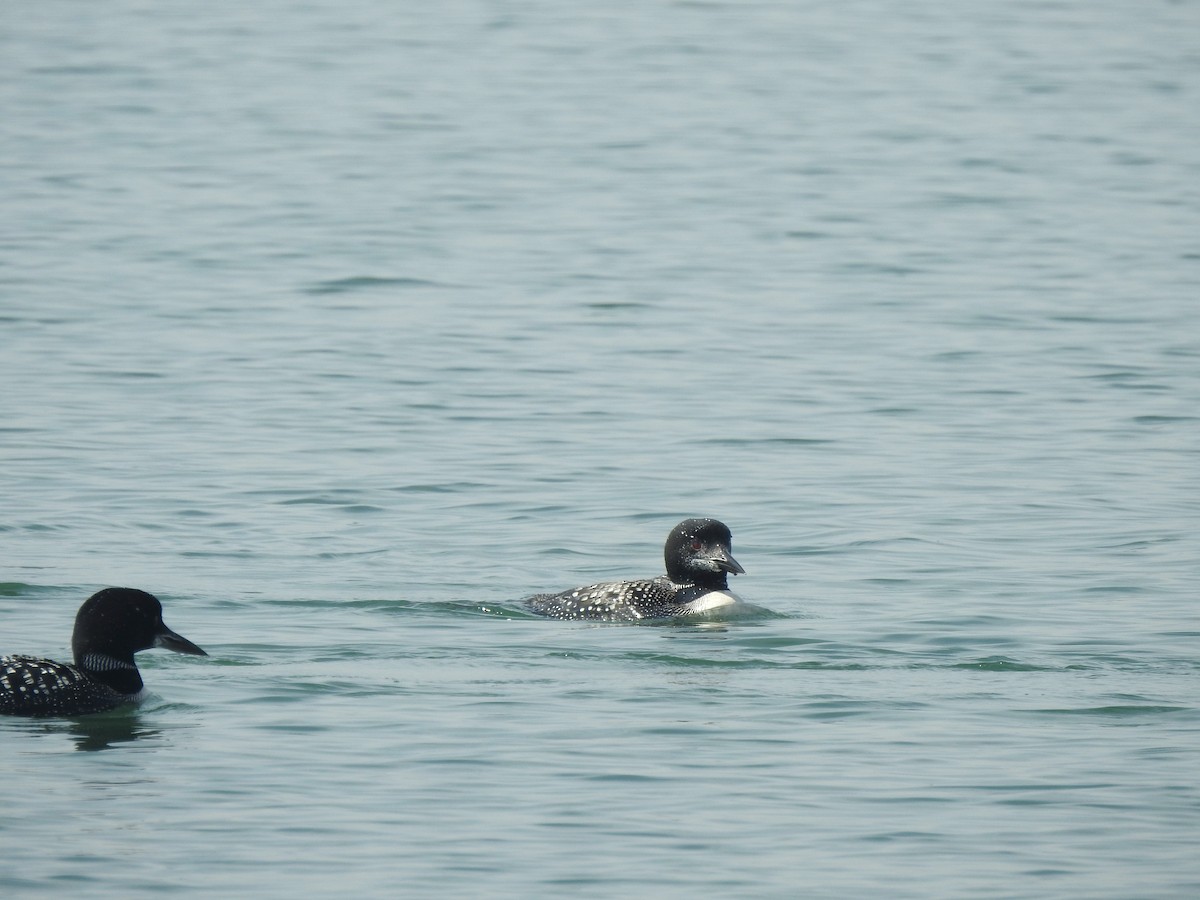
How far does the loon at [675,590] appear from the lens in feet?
43.2

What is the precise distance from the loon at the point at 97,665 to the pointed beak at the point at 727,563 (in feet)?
10.7

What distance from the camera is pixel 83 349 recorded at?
840 inches

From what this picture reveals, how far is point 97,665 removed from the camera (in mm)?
11227

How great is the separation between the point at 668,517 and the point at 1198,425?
5105 millimetres

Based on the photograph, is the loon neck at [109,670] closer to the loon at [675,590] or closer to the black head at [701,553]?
the loon at [675,590]

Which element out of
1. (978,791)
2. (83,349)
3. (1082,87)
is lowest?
(978,791)

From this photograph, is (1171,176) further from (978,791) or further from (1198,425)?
(978,791)

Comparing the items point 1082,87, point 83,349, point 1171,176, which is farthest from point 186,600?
point 1082,87

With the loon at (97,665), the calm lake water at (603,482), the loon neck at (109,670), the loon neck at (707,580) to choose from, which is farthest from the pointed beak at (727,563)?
the loon neck at (109,670)

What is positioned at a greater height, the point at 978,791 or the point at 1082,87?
the point at 1082,87

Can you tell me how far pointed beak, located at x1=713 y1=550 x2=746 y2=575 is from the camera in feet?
43.9

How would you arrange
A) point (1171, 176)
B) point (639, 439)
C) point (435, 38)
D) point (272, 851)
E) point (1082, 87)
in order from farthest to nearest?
A: point (435, 38)
point (1082, 87)
point (1171, 176)
point (639, 439)
point (272, 851)

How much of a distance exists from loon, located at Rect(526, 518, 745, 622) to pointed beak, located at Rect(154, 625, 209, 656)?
2334 mm

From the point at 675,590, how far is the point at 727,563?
1.20 feet
